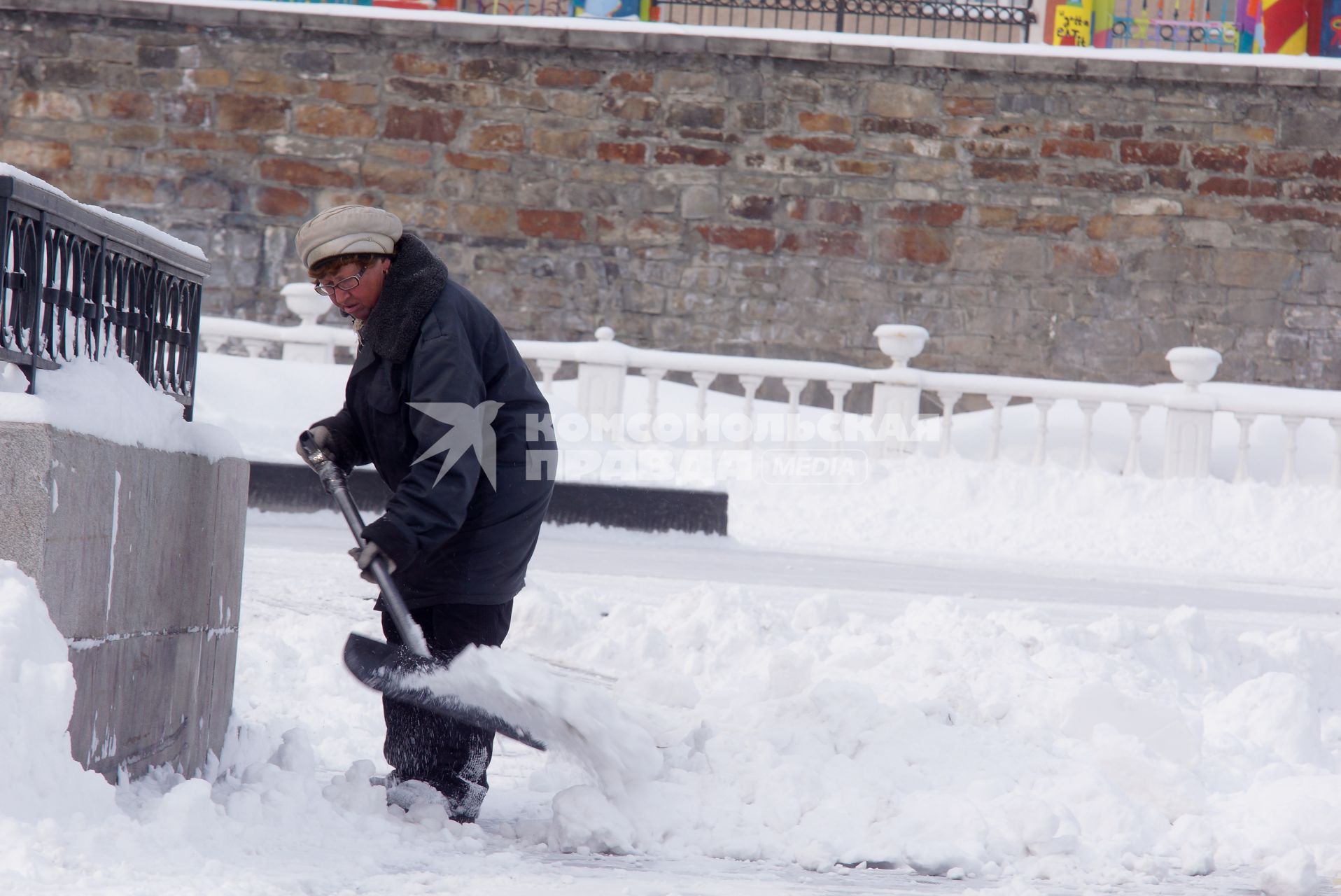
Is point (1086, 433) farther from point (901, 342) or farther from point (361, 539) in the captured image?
point (361, 539)

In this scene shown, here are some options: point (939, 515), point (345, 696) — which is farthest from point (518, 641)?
point (939, 515)

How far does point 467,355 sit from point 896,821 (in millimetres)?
1399

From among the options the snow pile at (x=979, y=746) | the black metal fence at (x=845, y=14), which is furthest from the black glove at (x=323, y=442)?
the black metal fence at (x=845, y=14)

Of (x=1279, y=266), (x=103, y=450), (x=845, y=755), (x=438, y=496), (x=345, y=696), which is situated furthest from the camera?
(x=1279, y=266)

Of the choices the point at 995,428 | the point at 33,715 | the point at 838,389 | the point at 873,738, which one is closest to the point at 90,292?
the point at 33,715

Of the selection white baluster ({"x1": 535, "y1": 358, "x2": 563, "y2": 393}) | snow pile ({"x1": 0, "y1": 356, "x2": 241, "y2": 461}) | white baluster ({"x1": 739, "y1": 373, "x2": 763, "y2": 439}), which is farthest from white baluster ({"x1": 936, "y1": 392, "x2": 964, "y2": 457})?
snow pile ({"x1": 0, "y1": 356, "x2": 241, "y2": 461})

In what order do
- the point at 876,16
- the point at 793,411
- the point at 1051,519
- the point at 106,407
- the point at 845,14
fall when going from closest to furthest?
the point at 106,407 → the point at 1051,519 → the point at 793,411 → the point at 845,14 → the point at 876,16

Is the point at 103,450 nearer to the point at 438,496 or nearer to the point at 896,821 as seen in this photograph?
the point at 438,496

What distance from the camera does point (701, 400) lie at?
9.63m

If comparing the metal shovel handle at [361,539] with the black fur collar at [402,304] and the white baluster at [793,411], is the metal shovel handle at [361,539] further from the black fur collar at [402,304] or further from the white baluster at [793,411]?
the white baluster at [793,411]

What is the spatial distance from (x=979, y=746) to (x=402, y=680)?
1.51 metres

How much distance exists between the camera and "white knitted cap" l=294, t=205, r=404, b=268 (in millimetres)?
2891

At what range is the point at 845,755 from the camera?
320cm

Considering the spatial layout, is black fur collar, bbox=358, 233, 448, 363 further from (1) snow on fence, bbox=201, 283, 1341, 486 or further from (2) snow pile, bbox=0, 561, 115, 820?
(1) snow on fence, bbox=201, 283, 1341, 486
